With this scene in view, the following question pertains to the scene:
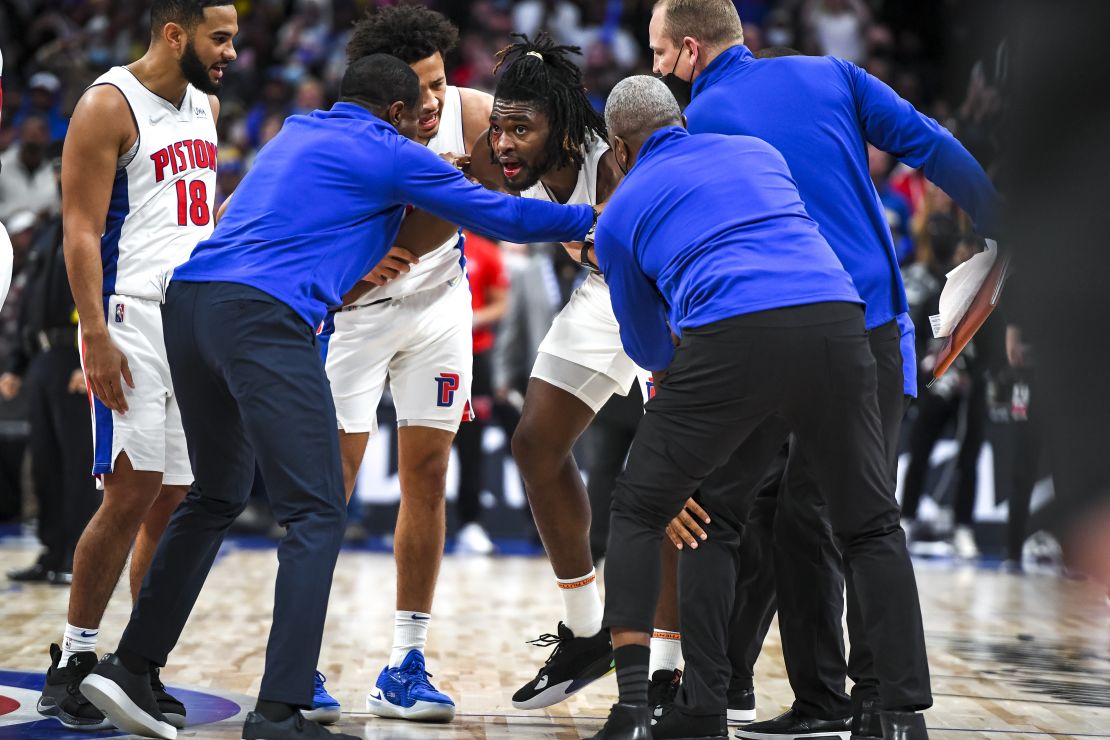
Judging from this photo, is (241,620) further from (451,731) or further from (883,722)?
(883,722)

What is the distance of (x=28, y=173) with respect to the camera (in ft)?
37.1

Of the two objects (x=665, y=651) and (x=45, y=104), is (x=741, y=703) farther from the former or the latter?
(x=45, y=104)

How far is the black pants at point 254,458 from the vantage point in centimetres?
316

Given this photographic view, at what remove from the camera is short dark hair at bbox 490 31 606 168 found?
3.92m

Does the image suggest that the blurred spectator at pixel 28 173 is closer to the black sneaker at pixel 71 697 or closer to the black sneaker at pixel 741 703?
the black sneaker at pixel 71 697

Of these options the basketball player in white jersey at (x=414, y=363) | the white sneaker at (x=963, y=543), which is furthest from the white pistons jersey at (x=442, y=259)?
the white sneaker at (x=963, y=543)

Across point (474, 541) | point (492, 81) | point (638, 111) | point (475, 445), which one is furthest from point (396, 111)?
point (492, 81)

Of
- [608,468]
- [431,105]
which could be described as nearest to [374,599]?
[608,468]

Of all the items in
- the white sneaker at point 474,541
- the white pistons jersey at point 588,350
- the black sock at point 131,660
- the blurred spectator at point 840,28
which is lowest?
the white sneaker at point 474,541

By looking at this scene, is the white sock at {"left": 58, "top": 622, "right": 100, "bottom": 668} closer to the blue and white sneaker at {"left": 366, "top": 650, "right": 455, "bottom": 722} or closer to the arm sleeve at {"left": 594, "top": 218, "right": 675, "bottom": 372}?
the blue and white sneaker at {"left": 366, "top": 650, "right": 455, "bottom": 722}

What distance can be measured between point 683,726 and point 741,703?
0.67 meters

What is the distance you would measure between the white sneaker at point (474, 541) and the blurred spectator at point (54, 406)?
2.81 metres

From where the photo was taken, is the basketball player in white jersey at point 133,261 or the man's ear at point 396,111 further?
the basketball player in white jersey at point 133,261

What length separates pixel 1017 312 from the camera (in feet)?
3.99
